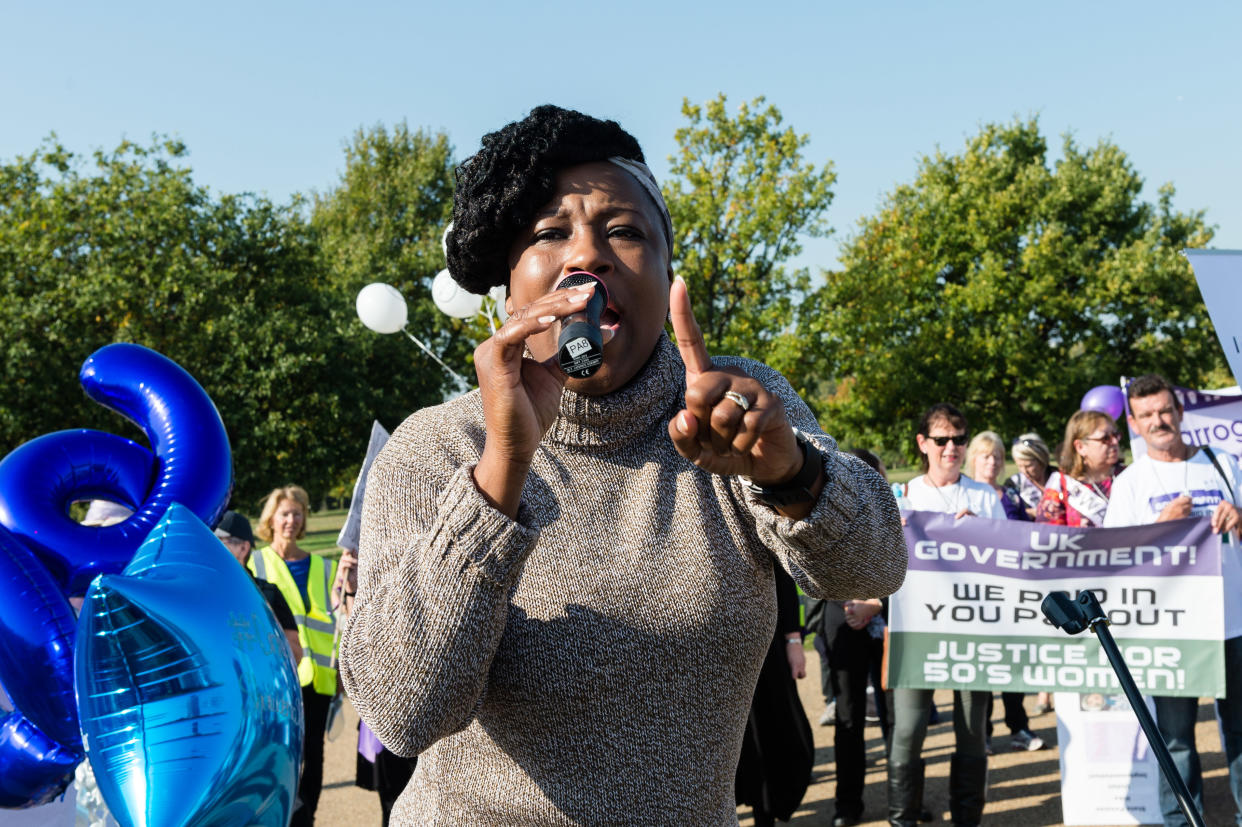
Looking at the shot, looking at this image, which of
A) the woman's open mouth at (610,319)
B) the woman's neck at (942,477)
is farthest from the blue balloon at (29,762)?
the woman's neck at (942,477)

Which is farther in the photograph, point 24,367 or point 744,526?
point 24,367

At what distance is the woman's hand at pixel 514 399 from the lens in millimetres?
1289

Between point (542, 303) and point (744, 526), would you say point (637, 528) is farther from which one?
point (542, 303)

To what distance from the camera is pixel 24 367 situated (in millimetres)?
19422

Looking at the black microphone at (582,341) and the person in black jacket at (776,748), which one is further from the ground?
the black microphone at (582,341)

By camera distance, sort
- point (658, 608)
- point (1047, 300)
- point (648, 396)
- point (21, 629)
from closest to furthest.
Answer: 1. point (658, 608)
2. point (648, 396)
3. point (21, 629)
4. point (1047, 300)

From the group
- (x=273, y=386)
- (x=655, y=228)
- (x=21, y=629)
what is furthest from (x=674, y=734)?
(x=273, y=386)

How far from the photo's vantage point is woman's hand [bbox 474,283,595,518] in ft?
4.23

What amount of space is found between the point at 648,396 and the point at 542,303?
0.34 meters

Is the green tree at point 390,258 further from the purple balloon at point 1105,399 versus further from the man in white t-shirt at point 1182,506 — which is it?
the man in white t-shirt at point 1182,506

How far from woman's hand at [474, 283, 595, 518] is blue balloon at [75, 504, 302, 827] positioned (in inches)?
24.0

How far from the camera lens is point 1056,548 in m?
5.82

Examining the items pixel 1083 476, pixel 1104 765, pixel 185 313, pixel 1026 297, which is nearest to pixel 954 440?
pixel 1083 476

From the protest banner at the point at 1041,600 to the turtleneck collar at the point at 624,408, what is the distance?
4.69m
